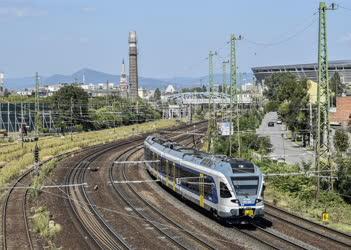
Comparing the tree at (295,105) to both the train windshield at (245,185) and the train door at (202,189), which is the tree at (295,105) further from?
the train windshield at (245,185)

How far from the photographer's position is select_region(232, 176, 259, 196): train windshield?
2467 cm

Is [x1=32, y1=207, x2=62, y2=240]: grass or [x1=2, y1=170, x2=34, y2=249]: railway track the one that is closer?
[x1=2, y1=170, x2=34, y2=249]: railway track

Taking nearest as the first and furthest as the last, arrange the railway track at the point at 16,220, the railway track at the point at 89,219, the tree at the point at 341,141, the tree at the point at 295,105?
1. the railway track at the point at 89,219
2. the railway track at the point at 16,220
3. the tree at the point at 341,141
4. the tree at the point at 295,105

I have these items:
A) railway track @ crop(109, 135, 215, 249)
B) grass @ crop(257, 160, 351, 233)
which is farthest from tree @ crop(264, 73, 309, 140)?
railway track @ crop(109, 135, 215, 249)

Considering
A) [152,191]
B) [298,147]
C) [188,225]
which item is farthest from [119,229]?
[298,147]

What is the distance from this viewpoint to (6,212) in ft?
99.3

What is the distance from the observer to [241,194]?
24.6m

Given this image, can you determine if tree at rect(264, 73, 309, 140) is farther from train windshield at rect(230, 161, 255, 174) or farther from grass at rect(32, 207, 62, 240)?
grass at rect(32, 207, 62, 240)

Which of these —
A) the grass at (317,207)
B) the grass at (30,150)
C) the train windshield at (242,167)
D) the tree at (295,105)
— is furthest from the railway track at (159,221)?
the tree at (295,105)

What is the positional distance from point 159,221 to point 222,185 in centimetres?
417

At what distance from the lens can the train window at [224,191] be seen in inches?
968

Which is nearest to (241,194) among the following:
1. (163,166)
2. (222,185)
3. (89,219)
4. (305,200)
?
(222,185)

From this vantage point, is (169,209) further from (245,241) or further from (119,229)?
(245,241)

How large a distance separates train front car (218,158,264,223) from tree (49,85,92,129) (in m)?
77.6
